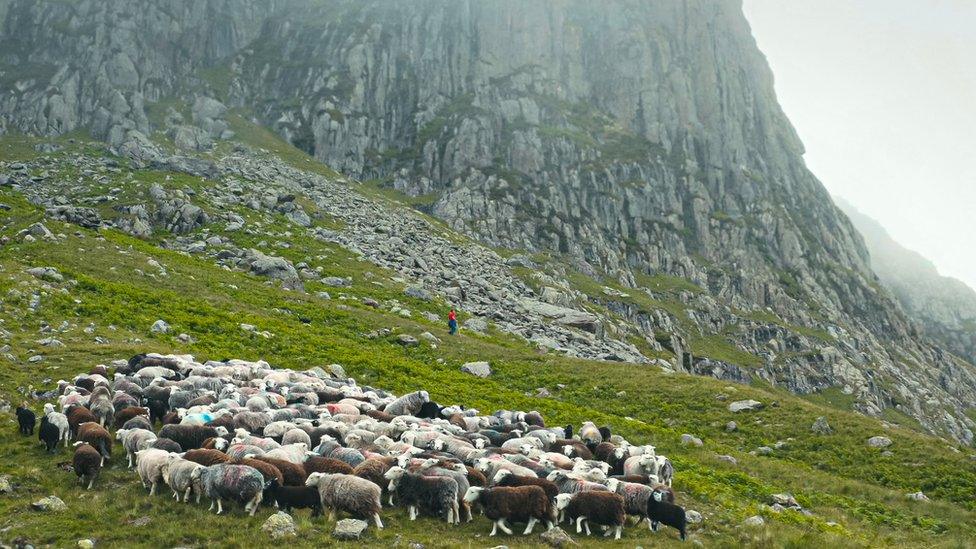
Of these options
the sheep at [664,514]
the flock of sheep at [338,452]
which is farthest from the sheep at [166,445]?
the sheep at [664,514]

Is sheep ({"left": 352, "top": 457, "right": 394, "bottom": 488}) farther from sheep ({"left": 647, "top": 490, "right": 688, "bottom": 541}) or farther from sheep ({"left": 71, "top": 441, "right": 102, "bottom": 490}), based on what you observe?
sheep ({"left": 647, "top": 490, "right": 688, "bottom": 541})

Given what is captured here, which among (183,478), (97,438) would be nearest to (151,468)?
(183,478)

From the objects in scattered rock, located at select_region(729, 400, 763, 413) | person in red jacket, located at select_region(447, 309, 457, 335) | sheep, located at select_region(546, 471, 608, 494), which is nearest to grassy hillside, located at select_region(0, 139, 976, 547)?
scattered rock, located at select_region(729, 400, 763, 413)

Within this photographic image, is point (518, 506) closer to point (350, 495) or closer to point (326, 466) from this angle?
point (350, 495)

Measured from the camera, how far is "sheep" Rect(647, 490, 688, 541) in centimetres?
1489

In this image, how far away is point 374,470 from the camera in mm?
15398

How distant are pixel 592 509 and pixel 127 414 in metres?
14.8

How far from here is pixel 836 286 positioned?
164875 millimetres

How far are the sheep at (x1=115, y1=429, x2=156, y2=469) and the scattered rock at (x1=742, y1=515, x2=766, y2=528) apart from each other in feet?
54.2

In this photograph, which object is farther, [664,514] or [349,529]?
[664,514]

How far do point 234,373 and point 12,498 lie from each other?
37.9ft

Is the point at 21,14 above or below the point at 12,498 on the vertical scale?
above

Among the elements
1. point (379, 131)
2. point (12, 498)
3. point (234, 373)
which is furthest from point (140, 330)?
point (379, 131)

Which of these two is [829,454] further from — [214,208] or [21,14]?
[21,14]
